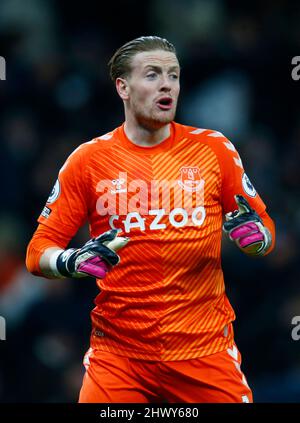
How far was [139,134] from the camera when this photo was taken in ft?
16.1

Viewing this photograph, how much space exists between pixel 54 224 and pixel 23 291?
2856 millimetres

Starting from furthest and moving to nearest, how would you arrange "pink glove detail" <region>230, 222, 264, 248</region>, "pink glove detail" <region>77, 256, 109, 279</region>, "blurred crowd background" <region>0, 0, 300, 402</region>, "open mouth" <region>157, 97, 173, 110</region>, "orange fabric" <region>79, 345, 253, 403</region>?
"blurred crowd background" <region>0, 0, 300, 402</region>, "open mouth" <region>157, 97, 173, 110</region>, "orange fabric" <region>79, 345, 253, 403</region>, "pink glove detail" <region>230, 222, 264, 248</region>, "pink glove detail" <region>77, 256, 109, 279</region>

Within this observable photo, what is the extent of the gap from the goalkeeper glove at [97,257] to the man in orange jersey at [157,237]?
15 millimetres

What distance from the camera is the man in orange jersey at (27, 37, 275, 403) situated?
461 cm

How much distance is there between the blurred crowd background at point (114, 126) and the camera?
7.48 m

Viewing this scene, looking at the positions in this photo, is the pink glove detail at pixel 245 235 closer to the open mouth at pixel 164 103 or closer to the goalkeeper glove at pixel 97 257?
the goalkeeper glove at pixel 97 257

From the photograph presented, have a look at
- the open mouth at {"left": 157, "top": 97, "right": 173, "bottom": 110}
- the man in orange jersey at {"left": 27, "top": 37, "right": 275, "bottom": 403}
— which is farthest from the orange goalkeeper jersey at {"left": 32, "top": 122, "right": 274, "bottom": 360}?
the open mouth at {"left": 157, "top": 97, "right": 173, "bottom": 110}

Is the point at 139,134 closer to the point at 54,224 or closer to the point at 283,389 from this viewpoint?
the point at 54,224

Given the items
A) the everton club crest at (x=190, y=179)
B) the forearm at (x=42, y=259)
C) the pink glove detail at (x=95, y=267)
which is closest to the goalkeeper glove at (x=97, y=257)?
the pink glove detail at (x=95, y=267)

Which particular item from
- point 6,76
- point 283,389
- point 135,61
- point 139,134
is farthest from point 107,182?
point 6,76

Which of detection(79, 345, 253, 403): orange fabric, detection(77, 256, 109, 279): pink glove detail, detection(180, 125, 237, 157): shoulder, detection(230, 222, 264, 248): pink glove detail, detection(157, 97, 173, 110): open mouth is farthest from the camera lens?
detection(180, 125, 237, 157): shoulder

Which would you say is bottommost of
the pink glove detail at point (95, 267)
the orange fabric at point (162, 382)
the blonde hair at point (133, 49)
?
the orange fabric at point (162, 382)

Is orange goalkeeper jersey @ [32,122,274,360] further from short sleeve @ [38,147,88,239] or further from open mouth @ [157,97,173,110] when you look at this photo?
open mouth @ [157,97,173,110]

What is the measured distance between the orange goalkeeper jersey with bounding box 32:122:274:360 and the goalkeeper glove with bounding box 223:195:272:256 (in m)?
0.23
